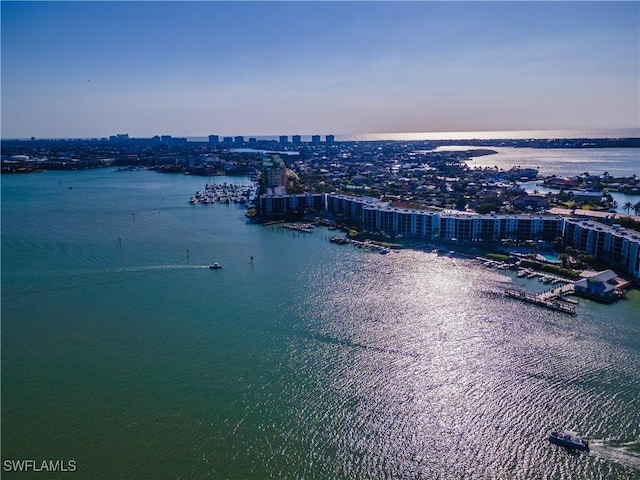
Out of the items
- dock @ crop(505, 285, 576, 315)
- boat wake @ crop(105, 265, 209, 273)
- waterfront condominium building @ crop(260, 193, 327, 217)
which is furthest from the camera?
waterfront condominium building @ crop(260, 193, 327, 217)

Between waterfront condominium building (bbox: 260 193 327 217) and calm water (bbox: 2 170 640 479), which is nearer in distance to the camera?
calm water (bbox: 2 170 640 479)

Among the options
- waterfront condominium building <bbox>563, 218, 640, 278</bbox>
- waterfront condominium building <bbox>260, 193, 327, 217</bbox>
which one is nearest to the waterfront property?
waterfront condominium building <bbox>563, 218, 640, 278</bbox>

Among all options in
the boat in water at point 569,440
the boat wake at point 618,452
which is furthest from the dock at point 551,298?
the boat in water at point 569,440

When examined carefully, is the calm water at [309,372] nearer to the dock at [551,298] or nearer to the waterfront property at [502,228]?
the dock at [551,298]

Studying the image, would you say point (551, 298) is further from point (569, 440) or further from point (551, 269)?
point (569, 440)

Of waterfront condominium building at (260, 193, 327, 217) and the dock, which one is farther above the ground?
waterfront condominium building at (260, 193, 327, 217)

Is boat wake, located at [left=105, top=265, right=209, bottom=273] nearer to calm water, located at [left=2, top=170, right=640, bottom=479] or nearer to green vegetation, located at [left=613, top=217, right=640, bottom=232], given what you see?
calm water, located at [left=2, top=170, right=640, bottom=479]

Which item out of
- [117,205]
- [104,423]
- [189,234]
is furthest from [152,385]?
[117,205]

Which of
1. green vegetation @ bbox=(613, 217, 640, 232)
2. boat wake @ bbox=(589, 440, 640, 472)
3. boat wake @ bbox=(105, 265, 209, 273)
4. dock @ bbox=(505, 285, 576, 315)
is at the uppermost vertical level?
green vegetation @ bbox=(613, 217, 640, 232)
